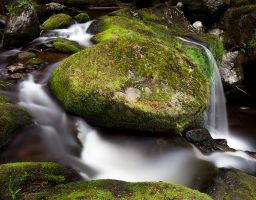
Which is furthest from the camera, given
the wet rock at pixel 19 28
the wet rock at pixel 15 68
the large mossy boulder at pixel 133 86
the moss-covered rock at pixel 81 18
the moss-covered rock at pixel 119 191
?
the moss-covered rock at pixel 81 18

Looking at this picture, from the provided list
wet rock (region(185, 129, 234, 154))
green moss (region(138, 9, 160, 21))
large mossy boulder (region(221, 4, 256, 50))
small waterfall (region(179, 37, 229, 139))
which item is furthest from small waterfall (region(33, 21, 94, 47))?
wet rock (region(185, 129, 234, 154))

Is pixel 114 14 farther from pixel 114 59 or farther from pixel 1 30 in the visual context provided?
pixel 114 59

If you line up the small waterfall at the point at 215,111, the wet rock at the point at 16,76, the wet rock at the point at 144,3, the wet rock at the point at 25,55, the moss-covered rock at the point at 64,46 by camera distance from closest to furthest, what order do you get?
the wet rock at the point at 16,76 → the small waterfall at the point at 215,111 → the wet rock at the point at 25,55 → the moss-covered rock at the point at 64,46 → the wet rock at the point at 144,3

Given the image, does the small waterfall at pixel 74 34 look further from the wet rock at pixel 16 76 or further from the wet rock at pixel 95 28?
the wet rock at pixel 16 76

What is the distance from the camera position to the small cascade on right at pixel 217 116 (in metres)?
7.21

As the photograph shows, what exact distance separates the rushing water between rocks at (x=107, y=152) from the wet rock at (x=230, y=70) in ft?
12.5

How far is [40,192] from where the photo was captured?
3783 millimetres

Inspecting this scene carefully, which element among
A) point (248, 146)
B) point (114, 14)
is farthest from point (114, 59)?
point (114, 14)

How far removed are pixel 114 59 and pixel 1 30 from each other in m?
5.48

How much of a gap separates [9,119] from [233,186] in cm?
362

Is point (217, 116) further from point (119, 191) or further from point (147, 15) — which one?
point (147, 15)

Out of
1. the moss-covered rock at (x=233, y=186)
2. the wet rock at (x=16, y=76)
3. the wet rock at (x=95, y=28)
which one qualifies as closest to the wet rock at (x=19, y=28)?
the wet rock at (x=95, y=28)

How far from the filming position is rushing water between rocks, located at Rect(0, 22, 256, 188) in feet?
16.4

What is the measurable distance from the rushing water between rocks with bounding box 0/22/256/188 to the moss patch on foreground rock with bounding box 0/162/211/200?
0.74 meters
